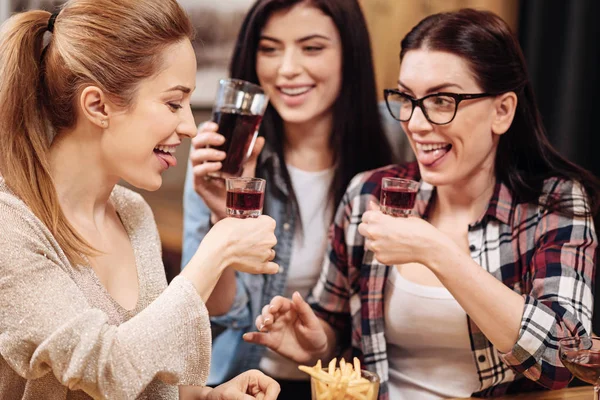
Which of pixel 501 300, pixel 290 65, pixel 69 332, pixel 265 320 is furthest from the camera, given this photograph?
pixel 290 65

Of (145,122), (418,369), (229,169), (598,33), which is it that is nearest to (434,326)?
(418,369)

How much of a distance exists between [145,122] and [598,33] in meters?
2.42

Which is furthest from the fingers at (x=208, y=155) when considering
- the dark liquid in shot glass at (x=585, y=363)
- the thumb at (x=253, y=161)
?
the dark liquid in shot glass at (x=585, y=363)

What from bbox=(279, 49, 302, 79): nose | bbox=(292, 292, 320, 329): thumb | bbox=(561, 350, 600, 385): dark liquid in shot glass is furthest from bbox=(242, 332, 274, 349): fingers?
bbox=(279, 49, 302, 79): nose

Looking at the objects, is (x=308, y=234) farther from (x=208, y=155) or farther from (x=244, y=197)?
(x=244, y=197)

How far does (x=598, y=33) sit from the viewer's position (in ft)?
10.5

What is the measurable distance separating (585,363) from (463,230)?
779mm

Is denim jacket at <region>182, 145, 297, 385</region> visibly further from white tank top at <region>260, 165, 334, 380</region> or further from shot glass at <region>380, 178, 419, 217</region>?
shot glass at <region>380, 178, 419, 217</region>

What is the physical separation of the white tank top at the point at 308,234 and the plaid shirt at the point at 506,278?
234mm

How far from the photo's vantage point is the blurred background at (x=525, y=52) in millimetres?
3215

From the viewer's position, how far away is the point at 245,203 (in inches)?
69.2

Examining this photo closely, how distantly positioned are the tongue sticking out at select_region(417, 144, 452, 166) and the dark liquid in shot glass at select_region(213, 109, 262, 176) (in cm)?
57

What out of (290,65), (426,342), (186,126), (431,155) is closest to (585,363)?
(426,342)

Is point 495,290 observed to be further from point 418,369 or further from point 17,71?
point 17,71
